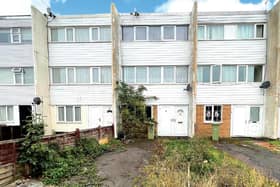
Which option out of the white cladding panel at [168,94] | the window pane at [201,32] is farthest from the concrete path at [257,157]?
the window pane at [201,32]

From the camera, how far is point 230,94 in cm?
1144

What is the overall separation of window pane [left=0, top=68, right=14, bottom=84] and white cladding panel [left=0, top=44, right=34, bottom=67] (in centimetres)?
Result: 35

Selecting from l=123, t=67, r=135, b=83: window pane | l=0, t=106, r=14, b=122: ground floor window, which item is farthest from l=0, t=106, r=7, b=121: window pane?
l=123, t=67, r=135, b=83: window pane

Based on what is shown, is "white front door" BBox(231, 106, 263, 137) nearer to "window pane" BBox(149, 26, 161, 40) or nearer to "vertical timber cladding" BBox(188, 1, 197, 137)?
"vertical timber cladding" BBox(188, 1, 197, 137)

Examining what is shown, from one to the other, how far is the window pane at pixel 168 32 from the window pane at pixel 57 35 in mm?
7111

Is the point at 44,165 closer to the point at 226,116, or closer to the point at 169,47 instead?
the point at 169,47

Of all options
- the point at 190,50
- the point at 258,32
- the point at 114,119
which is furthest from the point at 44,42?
the point at 258,32

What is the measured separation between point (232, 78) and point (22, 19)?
1486 cm

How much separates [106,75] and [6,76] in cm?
707

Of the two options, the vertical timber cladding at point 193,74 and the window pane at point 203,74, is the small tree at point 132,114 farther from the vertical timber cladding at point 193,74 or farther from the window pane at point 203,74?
the window pane at point 203,74

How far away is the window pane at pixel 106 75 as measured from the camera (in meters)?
11.8

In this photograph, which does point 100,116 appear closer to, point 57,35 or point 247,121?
point 57,35

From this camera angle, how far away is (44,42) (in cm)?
1135

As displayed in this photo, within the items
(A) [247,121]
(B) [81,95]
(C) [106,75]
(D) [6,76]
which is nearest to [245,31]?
(A) [247,121]
